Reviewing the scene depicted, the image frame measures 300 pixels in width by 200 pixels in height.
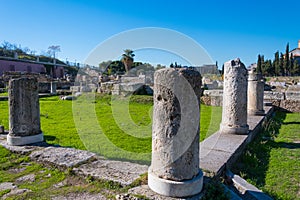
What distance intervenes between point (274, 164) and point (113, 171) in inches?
120

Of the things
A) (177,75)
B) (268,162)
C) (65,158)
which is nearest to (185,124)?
(177,75)

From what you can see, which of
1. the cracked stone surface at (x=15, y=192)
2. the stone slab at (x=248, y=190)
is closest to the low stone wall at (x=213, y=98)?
the stone slab at (x=248, y=190)

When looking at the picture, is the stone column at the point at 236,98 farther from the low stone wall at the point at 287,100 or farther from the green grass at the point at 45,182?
the low stone wall at the point at 287,100

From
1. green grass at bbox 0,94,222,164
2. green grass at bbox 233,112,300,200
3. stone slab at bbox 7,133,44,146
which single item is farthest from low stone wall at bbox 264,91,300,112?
stone slab at bbox 7,133,44,146

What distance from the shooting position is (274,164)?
4465 millimetres

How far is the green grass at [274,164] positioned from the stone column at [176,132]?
1586mm

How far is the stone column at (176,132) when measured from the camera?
99.4 inches

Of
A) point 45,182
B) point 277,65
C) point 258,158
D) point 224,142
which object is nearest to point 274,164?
point 258,158

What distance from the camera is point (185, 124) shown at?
2543 millimetres

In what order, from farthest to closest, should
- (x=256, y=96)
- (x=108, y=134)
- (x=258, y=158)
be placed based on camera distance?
1. (x=256, y=96)
2. (x=108, y=134)
3. (x=258, y=158)

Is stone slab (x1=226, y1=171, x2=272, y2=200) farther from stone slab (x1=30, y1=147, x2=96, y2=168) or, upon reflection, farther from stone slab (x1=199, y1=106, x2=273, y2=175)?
stone slab (x1=30, y1=147, x2=96, y2=168)

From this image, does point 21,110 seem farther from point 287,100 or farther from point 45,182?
point 287,100

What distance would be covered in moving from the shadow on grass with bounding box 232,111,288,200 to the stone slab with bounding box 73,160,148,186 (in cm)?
182

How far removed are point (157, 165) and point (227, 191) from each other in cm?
103
